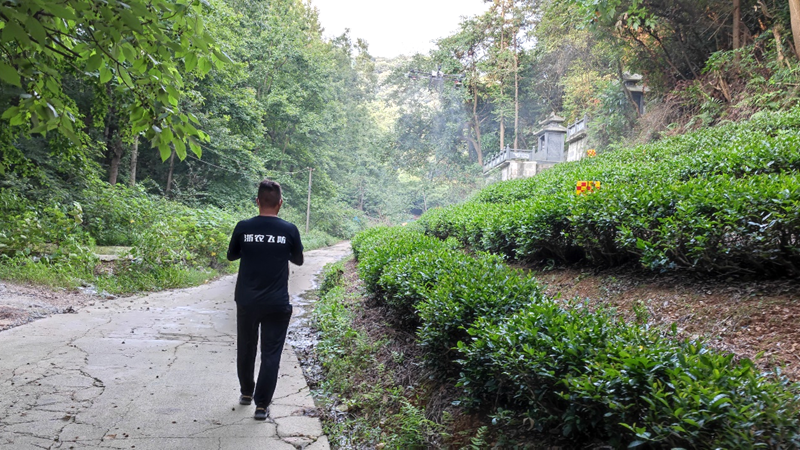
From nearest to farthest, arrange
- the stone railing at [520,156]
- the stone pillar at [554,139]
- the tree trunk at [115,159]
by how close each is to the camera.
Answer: the tree trunk at [115,159] < the stone pillar at [554,139] < the stone railing at [520,156]

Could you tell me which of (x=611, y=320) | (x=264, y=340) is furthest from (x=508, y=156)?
(x=264, y=340)

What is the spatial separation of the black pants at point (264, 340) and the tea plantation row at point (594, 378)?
47.1 inches

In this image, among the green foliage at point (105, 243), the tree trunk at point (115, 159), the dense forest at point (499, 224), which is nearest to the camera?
the dense forest at point (499, 224)

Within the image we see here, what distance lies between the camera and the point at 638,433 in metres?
1.93

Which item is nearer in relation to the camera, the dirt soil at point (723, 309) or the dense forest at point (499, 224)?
the dense forest at point (499, 224)

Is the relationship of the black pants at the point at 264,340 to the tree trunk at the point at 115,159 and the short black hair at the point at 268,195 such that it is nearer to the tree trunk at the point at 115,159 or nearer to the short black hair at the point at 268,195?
the short black hair at the point at 268,195

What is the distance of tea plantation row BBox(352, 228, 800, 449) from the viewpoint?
6.14 feet

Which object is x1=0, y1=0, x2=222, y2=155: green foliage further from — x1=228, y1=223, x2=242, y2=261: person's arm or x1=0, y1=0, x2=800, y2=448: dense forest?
x1=228, y1=223, x2=242, y2=261: person's arm

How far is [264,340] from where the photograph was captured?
410cm

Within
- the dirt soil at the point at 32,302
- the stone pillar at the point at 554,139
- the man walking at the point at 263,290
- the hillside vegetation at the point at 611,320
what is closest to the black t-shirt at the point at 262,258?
the man walking at the point at 263,290

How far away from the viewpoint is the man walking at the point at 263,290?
4.06 m

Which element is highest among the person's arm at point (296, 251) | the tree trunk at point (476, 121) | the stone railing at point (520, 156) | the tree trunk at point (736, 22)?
the tree trunk at point (476, 121)

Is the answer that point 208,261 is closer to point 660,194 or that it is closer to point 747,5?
point 660,194

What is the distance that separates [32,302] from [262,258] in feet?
20.1
